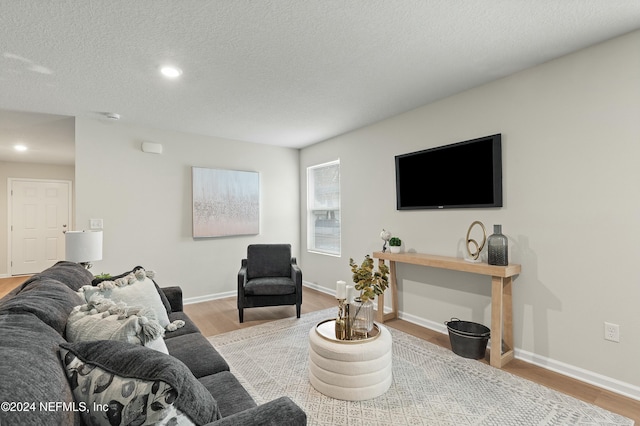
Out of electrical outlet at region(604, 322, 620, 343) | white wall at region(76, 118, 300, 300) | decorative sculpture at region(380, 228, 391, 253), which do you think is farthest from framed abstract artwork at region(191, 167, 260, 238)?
electrical outlet at region(604, 322, 620, 343)

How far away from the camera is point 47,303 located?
Answer: 1.28m

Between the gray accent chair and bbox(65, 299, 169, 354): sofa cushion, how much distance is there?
2.33 meters

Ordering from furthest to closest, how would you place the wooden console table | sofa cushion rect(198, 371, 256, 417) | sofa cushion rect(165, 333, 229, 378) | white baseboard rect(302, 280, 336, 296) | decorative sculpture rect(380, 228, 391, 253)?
white baseboard rect(302, 280, 336, 296) < decorative sculpture rect(380, 228, 391, 253) < the wooden console table < sofa cushion rect(165, 333, 229, 378) < sofa cushion rect(198, 371, 256, 417)

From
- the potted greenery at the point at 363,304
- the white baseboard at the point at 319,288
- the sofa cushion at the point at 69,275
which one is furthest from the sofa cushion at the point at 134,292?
the white baseboard at the point at 319,288

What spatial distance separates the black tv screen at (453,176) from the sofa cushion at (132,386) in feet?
9.26

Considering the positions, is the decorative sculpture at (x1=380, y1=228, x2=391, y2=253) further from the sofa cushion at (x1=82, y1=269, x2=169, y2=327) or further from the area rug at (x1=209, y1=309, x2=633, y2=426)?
the sofa cushion at (x1=82, y1=269, x2=169, y2=327)

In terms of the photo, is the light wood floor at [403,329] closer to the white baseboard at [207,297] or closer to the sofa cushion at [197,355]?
the white baseboard at [207,297]

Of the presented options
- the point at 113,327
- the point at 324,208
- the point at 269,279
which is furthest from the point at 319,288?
the point at 113,327

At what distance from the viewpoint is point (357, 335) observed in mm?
2248

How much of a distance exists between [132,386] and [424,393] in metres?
1.97

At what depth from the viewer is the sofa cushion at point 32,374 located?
0.70m

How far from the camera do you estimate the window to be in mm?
4945

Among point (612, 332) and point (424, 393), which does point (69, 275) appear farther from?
point (612, 332)

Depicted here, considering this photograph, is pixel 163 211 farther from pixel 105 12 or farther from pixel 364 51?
pixel 364 51
